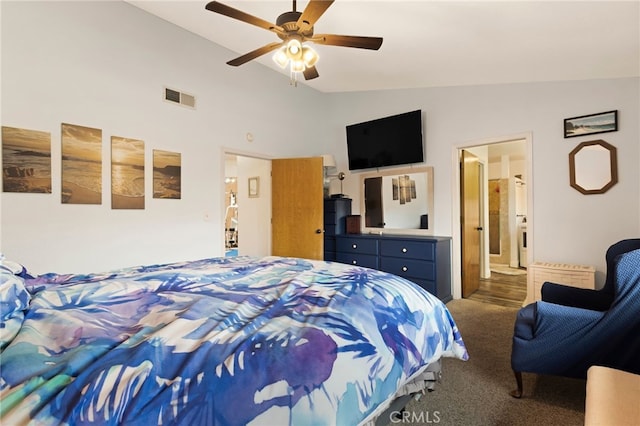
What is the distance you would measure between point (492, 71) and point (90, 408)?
4.15 metres

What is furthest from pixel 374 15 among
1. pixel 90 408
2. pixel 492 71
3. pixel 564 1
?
pixel 90 408

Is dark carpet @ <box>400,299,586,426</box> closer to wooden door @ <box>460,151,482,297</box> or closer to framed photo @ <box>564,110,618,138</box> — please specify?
wooden door @ <box>460,151,482,297</box>

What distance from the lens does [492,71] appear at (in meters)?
3.39

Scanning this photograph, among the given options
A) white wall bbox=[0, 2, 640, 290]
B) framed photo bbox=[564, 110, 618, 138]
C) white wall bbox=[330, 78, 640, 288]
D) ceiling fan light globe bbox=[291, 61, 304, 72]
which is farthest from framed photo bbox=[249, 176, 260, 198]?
framed photo bbox=[564, 110, 618, 138]

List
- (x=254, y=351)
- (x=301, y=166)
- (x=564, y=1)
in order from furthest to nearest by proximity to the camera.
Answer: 1. (x=301, y=166)
2. (x=564, y=1)
3. (x=254, y=351)

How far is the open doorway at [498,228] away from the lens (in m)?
4.20

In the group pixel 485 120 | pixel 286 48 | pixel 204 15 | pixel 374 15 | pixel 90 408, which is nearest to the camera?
pixel 90 408

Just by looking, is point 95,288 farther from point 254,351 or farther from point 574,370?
point 574,370

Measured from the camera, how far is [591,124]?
3.14 metres

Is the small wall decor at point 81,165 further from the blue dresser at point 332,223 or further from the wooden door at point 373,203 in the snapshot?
the wooden door at point 373,203

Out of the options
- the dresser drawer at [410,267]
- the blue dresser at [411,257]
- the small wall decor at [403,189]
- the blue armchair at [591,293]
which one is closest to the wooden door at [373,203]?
the small wall decor at [403,189]

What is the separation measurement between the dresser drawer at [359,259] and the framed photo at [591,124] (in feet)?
8.38

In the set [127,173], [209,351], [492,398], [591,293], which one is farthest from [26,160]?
[591,293]

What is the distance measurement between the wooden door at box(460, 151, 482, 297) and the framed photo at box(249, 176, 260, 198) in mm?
2987
